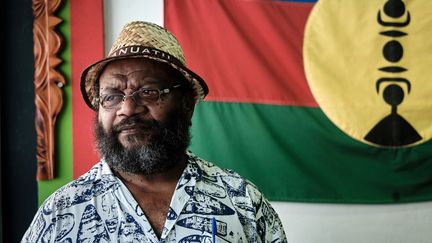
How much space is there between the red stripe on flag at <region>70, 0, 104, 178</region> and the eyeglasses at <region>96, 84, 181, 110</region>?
728mm

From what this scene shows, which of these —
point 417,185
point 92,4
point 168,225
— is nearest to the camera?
point 168,225

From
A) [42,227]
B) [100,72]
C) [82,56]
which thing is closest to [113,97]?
[100,72]

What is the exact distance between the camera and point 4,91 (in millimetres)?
1683

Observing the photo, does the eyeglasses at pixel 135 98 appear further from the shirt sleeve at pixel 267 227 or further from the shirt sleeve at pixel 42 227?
the shirt sleeve at pixel 267 227

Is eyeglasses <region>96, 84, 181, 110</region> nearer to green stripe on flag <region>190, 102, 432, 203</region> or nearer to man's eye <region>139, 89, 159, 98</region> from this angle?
man's eye <region>139, 89, 159, 98</region>

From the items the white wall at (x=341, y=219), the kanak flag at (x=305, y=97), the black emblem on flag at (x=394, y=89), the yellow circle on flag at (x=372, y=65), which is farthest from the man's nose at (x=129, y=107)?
the black emblem on flag at (x=394, y=89)

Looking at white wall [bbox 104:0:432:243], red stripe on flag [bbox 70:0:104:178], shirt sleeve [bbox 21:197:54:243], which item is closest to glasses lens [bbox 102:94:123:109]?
shirt sleeve [bbox 21:197:54:243]

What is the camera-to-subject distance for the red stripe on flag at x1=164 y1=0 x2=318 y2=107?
1.66 meters

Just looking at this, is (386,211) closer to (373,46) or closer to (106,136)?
(373,46)

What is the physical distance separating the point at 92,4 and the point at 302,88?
100cm

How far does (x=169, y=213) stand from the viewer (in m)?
0.92

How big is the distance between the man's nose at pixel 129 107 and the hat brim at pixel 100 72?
110mm

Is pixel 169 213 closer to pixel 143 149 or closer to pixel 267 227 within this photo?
pixel 143 149

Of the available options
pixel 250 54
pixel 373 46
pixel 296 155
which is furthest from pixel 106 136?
pixel 373 46
